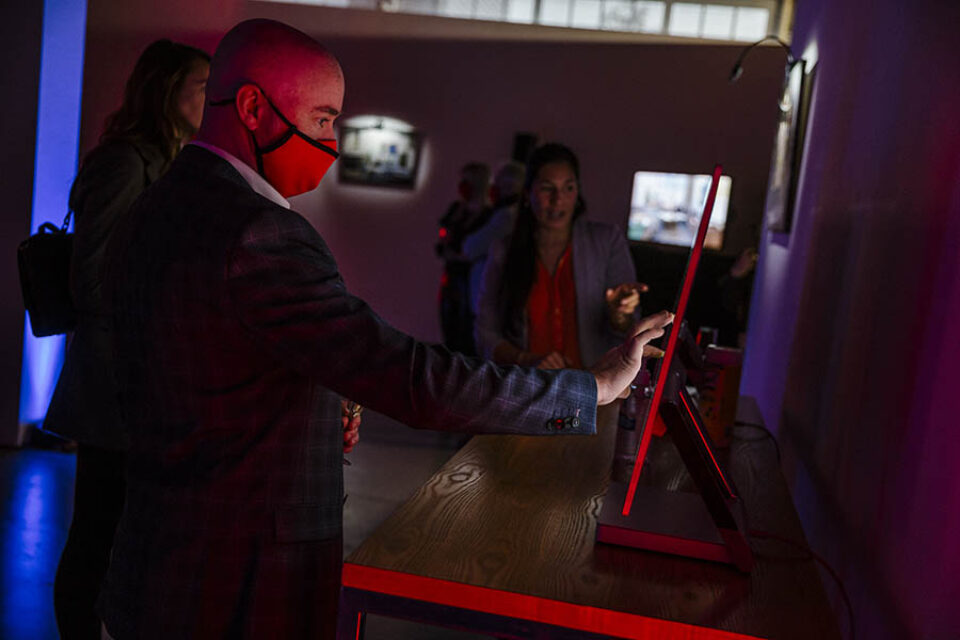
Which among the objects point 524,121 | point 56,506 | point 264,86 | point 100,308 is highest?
point 524,121

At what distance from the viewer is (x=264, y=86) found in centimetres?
119

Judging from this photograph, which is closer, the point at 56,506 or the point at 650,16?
the point at 56,506

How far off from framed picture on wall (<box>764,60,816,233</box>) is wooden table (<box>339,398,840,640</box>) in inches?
82.0

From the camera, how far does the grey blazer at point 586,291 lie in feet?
8.67

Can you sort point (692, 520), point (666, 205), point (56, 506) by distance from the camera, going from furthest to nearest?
1. point (666, 205)
2. point (56, 506)
3. point (692, 520)

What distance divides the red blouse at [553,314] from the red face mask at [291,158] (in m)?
1.43

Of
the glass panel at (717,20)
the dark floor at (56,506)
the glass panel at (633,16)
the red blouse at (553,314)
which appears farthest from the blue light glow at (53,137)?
the glass panel at (717,20)

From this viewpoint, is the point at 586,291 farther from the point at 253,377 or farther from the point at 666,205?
the point at 666,205

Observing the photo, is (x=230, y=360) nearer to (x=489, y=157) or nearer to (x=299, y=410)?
(x=299, y=410)

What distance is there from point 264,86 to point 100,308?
3.34 ft

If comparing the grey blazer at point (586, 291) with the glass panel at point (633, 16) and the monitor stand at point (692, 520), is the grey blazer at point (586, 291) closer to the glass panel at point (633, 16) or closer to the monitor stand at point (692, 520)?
the monitor stand at point (692, 520)

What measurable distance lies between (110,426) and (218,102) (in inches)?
37.8

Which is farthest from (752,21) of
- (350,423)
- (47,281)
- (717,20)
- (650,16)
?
(350,423)

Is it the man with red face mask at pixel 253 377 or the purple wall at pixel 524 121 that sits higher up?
the purple wall at pixel 524 121
